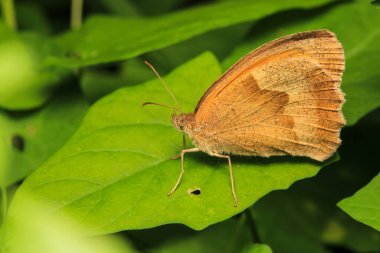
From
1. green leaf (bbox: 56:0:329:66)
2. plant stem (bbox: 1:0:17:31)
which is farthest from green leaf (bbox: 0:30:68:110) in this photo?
plant stem (bbox: 1:0:17:31)

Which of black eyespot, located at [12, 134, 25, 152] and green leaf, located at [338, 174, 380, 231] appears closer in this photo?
green leaf, located at [338, 174, 380, 231]

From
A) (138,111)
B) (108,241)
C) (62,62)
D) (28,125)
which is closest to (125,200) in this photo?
(108,241)

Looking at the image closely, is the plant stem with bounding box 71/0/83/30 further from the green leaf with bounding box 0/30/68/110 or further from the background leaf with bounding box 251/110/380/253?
the background leaf with bounding box 251/110/380/253

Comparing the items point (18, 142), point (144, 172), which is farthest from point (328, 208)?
point (18, 142)

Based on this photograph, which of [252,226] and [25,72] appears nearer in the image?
[252,226]

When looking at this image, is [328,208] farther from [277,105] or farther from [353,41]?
[277,105]

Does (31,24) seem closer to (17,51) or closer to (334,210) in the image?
(17,51)

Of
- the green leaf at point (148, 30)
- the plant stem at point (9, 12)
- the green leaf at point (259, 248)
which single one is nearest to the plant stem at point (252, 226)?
the green leaf at point (259, 248)
